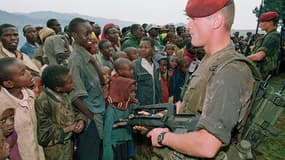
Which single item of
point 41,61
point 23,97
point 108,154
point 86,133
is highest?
point 23,97

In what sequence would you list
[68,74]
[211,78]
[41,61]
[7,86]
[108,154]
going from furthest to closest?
[41,61]
[108,154]
[68,74]
[7,86]
[211,78]

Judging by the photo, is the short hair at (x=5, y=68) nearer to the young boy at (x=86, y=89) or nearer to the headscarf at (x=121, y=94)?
the young boy at (x=86, y=89)

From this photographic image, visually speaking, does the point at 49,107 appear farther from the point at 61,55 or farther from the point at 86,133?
the point at 61,55

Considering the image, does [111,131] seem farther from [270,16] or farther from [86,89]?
[270,16]

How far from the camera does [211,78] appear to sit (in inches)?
60.6

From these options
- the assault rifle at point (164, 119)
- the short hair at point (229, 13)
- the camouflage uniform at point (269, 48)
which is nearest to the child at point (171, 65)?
the camouflage uniform at point (269, 48)

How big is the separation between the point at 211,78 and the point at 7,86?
1635 millimetres

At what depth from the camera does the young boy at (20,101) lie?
2.38 meters

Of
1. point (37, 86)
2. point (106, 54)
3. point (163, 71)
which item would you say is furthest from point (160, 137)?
point (163, 71)

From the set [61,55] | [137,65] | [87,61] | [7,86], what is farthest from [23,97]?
[137,65]

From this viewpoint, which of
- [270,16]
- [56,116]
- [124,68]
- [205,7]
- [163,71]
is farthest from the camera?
[270,16]

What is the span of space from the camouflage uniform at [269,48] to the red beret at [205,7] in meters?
3.81

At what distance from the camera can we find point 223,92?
1.43 m

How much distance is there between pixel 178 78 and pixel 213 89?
3882 millimetres
